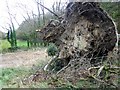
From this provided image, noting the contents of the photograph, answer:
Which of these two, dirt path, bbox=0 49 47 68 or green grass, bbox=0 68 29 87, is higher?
dirt path, bbox=0 49 47 68

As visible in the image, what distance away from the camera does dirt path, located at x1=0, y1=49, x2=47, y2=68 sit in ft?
7.80

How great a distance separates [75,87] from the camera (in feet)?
7.29

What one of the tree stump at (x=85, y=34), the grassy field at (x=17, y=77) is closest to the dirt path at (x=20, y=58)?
the grassy field at (x=17, y=77)

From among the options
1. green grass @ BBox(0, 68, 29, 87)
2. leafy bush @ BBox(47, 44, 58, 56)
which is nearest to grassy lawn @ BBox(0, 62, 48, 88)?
green grass @ BBox(0, 68, 29, 87)

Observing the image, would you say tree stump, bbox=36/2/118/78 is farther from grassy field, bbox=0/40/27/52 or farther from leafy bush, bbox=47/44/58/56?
grassy field, bbox=0/40/27/52

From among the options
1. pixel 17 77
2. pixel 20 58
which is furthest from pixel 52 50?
pixel 17 77

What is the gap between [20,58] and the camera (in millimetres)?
2402

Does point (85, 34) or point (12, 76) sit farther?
point (85, 34)

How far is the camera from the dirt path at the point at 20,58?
2377 mm

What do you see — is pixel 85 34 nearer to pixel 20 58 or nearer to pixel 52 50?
pixel 52 50

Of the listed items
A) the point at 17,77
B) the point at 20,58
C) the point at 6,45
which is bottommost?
the point at 17,77

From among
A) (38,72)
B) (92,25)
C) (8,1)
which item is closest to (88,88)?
(38,72)

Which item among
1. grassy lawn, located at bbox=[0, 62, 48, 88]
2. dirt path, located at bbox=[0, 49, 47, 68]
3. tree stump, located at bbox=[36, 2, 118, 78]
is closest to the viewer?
grassy lawn, located at bbox=[0, 62, 48, 88]

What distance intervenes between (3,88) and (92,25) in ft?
3.61
